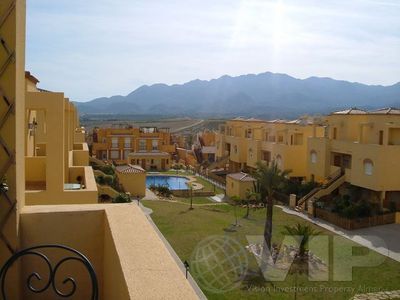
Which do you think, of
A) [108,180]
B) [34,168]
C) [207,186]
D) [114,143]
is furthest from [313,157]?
[114,143]

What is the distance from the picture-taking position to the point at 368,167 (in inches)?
1014

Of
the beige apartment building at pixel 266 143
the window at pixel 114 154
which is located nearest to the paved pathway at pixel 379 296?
the beige apartment building at pixel 266 143

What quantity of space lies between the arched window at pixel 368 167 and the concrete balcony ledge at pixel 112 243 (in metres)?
22.8

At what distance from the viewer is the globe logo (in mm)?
14539

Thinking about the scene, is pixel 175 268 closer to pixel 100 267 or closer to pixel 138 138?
pixel 100 267

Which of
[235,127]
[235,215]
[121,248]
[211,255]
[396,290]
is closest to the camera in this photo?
[121,248]

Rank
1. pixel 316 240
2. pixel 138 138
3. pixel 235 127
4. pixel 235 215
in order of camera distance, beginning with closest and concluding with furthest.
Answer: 1. pixel 316 240
2. pixel 235 215
3. pixel 235 127
4. pixel 138 138

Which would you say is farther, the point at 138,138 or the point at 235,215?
the point at 138,138

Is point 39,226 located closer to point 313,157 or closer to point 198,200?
point 198,200

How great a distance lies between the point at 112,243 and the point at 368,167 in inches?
951

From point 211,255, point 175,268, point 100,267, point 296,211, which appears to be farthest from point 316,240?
point 175,268

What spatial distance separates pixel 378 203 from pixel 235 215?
8.19 meters

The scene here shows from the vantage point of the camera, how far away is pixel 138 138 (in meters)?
50.9

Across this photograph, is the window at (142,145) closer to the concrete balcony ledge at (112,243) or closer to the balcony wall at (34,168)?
the balcony wall at (34,168)
